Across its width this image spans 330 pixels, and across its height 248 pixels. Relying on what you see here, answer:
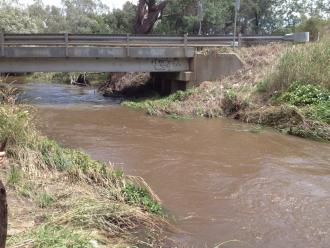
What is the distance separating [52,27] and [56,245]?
76.7m

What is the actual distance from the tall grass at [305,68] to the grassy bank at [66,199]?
32.6ft

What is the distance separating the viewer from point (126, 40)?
69.6ft

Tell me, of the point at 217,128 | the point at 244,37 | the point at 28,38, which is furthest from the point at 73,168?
the point at 244,37

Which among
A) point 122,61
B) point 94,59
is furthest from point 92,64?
point 122,61

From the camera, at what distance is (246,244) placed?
5914 mm

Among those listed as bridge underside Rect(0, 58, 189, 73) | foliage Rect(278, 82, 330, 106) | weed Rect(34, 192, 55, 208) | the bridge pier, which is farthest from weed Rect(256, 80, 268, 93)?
weed Rect(34, 192, 55, 208)

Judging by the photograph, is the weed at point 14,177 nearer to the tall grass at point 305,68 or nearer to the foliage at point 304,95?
the foliage at point 304,95

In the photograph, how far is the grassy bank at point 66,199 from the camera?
503 centimetres

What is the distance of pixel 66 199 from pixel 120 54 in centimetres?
1532

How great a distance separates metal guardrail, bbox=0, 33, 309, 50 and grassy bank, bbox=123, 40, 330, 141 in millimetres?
2108

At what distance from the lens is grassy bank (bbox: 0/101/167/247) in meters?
5.03

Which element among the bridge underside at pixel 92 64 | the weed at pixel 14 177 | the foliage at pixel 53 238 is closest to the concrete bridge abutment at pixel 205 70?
the bridge underside at pixel 92 64

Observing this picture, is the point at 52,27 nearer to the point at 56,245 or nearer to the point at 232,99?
the point at 232,99

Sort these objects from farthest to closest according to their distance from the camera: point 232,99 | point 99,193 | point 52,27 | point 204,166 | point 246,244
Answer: point 52,27 < point 232,99 < point 204,166 < point 99,193 < point 246,244
